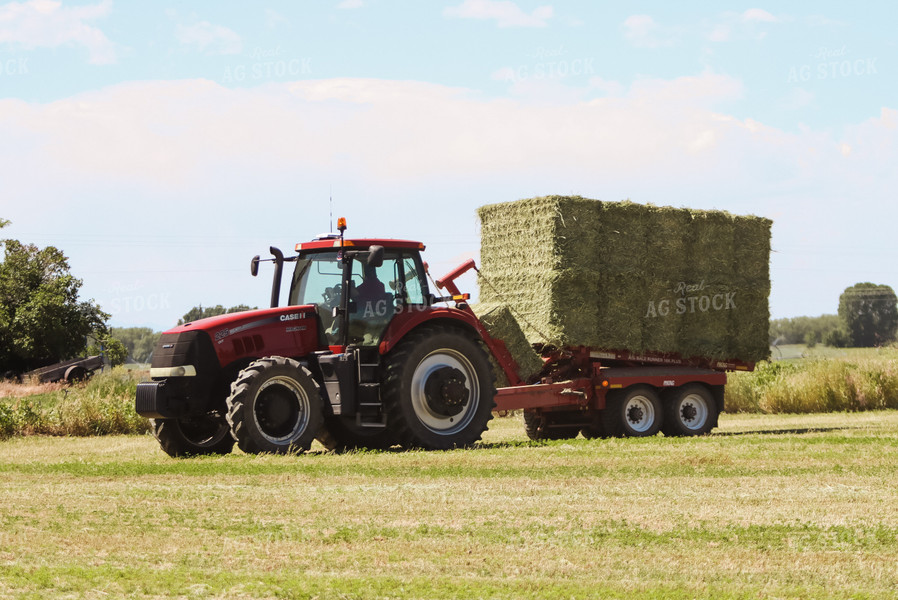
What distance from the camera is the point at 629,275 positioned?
56.9 ft

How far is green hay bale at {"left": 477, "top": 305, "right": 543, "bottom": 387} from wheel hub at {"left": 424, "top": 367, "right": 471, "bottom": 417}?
243cm

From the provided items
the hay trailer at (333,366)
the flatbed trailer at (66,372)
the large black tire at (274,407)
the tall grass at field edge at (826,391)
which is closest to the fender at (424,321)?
the hay trailer at (333,366)

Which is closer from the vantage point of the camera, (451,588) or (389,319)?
(451,588)

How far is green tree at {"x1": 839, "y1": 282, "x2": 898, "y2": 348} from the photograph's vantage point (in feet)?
315

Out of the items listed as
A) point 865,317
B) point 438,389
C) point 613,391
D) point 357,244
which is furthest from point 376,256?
point 865,317

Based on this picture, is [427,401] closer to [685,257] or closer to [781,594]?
[685,257]

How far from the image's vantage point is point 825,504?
9.12 metres

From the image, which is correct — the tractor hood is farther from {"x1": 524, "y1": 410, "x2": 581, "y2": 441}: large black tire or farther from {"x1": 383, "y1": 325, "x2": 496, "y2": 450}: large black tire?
{"x1": 524, "y1": 410, "x2": 581, "y2": 441}: large black tire

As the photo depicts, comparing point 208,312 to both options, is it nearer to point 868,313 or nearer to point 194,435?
point 194,435

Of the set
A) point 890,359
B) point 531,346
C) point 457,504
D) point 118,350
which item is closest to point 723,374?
point 531,346

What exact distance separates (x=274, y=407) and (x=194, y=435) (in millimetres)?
1718

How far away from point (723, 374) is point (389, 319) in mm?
7215

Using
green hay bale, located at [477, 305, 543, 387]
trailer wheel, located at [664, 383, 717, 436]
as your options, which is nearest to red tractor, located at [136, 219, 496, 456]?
green hay bale, located at [477, 305, 543, 387]

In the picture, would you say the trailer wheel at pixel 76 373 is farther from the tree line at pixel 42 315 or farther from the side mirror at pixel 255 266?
the side mirror at pixel 255 266
